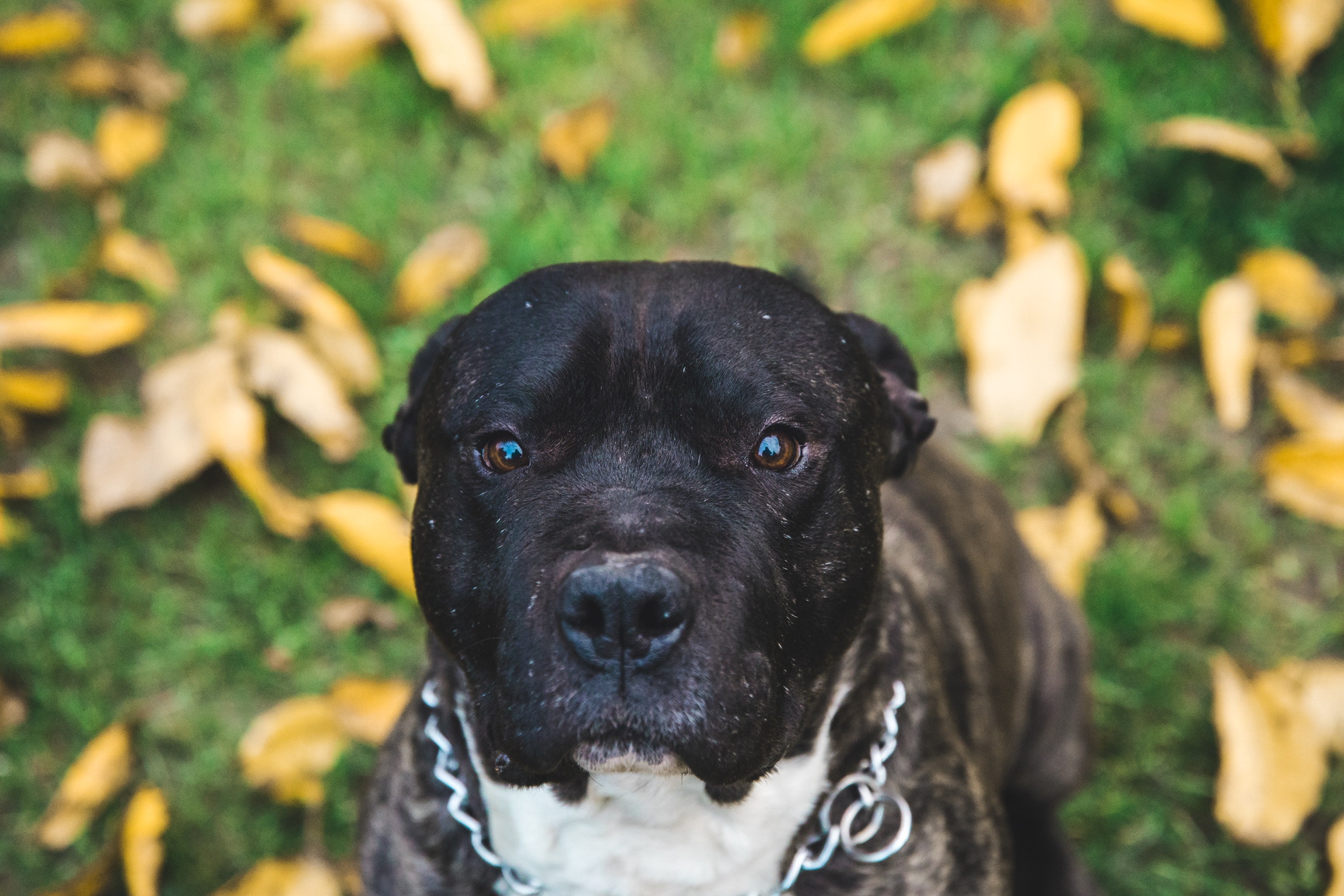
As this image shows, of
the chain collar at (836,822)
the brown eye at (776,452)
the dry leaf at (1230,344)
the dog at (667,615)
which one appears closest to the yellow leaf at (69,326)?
the dog at (667,615)

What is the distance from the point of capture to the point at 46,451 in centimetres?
412

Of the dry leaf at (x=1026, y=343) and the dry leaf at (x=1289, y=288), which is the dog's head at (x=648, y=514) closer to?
the dry leaf at (x=1026, y=343)

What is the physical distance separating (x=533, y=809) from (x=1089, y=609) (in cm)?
226

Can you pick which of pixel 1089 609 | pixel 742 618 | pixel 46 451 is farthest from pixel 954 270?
pixel 46 451

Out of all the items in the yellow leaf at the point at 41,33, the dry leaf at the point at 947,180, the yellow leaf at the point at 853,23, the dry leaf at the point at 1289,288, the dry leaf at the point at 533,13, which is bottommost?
the dry leaf at the point at 1289,288

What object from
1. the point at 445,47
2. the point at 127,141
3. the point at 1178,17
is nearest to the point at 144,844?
the point at 127,141

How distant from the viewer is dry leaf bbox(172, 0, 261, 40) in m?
4.94

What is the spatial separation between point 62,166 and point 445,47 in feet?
4.79

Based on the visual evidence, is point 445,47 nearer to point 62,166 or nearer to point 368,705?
point 62,166

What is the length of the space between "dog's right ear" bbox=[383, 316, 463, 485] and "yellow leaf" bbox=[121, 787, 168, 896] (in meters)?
1.33

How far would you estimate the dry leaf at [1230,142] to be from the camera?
424 centimetres

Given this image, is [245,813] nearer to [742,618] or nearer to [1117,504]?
[742,618]

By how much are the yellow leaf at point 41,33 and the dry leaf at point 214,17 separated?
14.7 inches

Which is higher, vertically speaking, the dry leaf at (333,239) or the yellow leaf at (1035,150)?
the dry leaf at (333,239)
